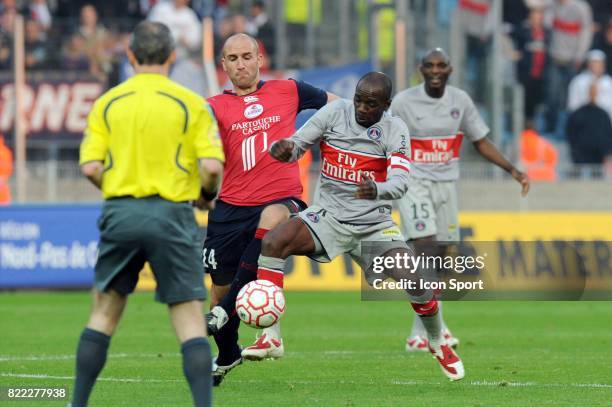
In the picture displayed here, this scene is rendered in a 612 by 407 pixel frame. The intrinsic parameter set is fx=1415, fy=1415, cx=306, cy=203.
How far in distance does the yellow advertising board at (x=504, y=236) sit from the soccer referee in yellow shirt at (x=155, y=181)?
43.4ft

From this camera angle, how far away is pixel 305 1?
80.8 ft

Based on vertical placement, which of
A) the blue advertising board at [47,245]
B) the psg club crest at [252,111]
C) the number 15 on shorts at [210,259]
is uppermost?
the psg club crest at [252,111]

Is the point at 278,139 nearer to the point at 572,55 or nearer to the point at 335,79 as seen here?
the point at 335,79

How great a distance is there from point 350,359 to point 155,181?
16.6 ft

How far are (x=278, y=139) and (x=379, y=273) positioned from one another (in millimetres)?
1264

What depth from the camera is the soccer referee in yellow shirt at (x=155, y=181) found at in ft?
23.8

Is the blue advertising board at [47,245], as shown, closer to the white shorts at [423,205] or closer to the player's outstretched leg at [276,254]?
the white shorts at [423,205]

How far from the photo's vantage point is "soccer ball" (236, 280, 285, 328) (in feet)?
31.1

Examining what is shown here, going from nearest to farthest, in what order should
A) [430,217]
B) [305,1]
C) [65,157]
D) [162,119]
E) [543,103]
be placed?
[162,119], [430,217], [65,157], [305,1], [543,103]

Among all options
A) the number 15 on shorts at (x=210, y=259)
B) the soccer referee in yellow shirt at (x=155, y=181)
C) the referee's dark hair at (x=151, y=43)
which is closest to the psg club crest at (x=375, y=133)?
the number 15 on shorts at (x=210, y=259)

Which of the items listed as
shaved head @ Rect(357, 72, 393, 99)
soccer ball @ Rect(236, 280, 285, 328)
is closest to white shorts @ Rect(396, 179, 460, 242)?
shaved head @ Rect(357, 72, 393, 99)

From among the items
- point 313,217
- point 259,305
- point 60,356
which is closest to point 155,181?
point 259,305

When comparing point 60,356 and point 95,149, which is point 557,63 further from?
point 95,149

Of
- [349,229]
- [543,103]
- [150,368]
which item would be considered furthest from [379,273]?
[543,103]
